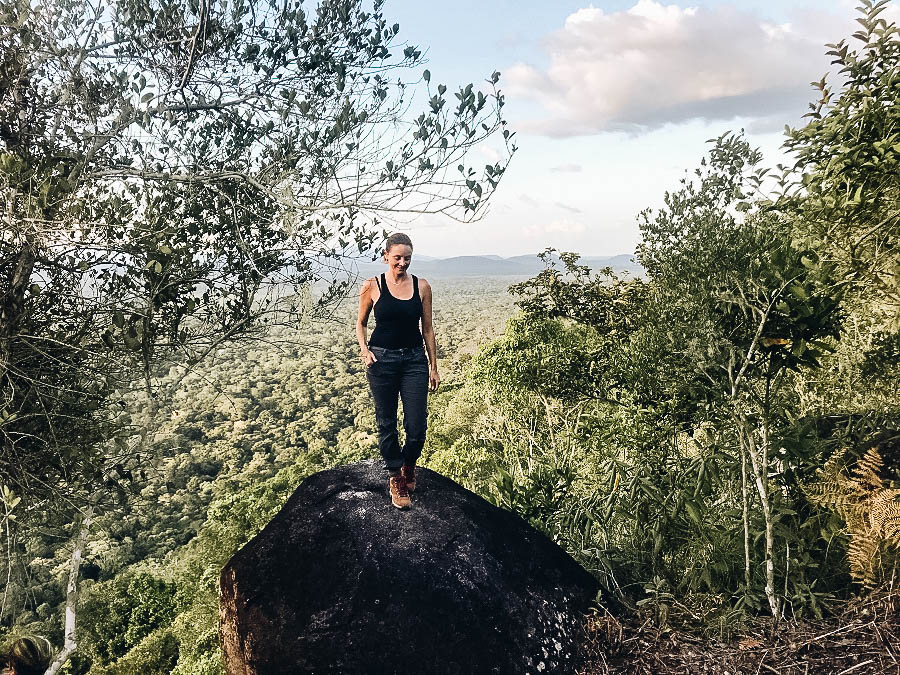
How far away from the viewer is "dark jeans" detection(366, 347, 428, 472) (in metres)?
5.24

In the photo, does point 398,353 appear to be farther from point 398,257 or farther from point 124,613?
point 124,613

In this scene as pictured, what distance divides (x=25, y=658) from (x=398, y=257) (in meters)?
32.9

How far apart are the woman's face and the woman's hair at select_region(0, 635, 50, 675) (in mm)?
28954

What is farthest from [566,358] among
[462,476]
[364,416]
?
[364,416]

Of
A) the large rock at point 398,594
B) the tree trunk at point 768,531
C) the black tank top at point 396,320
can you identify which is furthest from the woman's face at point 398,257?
the tree trunk at point 768,531

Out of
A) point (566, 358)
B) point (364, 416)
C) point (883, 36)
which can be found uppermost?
point (883, 36)

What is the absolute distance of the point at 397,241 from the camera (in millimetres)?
5094

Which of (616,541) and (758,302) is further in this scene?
(616,541)

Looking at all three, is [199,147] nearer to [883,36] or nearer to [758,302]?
[758,302]

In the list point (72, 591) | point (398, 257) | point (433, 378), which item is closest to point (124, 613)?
point (72, 591)

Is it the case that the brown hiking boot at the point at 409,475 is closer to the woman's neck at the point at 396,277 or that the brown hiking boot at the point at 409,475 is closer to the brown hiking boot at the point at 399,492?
the brown hiking boot at the point at 399,492

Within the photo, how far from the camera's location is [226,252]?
22.5 ft

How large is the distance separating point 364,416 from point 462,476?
3547cm

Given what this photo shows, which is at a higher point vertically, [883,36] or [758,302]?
[883,36]
